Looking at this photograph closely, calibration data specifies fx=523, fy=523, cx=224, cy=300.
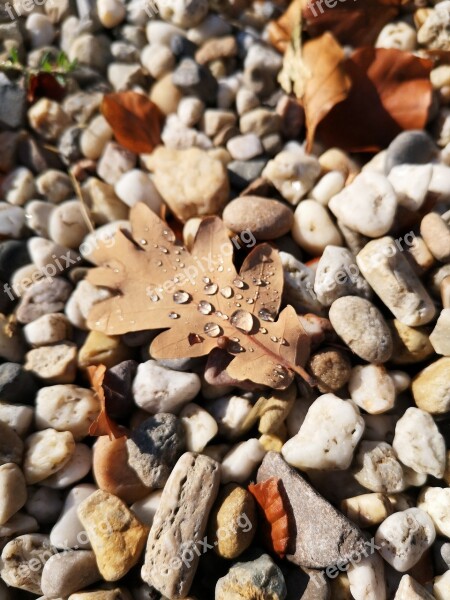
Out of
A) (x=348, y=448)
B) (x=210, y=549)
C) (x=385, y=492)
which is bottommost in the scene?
(x=210, y=549)

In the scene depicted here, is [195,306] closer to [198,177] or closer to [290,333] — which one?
[290,333]

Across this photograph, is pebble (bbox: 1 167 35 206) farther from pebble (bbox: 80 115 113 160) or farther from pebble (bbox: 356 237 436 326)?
pebble (bbox: 356 237 436 326)

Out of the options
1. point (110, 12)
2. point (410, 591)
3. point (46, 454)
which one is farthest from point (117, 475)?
point (110, 12)

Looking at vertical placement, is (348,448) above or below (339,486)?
above

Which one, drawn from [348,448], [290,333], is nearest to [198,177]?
[290,333]

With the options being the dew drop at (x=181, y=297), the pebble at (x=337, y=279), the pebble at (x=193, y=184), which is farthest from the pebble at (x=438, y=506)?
the pebble at (x=193, y=184)

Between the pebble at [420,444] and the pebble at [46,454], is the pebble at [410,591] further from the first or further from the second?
the pebble at [46,454]

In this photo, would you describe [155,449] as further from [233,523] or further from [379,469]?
[379,469]
